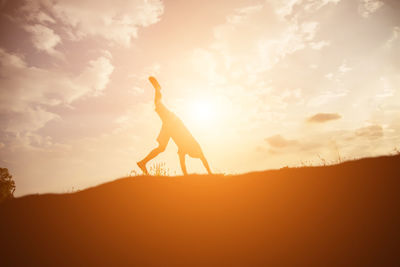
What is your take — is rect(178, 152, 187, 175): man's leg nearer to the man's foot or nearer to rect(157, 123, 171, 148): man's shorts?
rect(157, 123, 171, 148): man's shorts

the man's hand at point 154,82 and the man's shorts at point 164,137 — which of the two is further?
the man's hand at point 154,82

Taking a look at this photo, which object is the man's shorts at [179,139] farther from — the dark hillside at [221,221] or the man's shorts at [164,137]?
the dark hillside at [221,221]

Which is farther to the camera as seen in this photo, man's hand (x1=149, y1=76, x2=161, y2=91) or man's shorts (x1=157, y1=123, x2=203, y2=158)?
man's hand (x1=149, y1=76, x2=161, y2=91)

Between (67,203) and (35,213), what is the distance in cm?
98

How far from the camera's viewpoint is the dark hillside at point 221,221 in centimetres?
497

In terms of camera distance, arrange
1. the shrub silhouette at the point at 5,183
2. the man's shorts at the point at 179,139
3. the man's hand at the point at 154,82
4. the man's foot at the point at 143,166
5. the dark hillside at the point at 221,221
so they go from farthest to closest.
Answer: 1. the shrub silhouette at the point at 5,183
2. the man's hand at the point at 154,82
3. the man's shorts at the point at 179,139
4. the man's foot at the point at 143,166
5. the dark hillside at the point at 221,221

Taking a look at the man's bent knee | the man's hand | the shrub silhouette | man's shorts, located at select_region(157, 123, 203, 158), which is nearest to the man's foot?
the man's bent knee

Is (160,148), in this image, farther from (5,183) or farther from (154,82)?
(5,183)

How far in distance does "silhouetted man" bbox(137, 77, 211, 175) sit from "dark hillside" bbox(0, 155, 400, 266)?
729 millimetres

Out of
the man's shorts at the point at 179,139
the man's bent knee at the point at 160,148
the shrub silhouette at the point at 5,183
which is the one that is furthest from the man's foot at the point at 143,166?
the shrub silhouette at the point at 5,183

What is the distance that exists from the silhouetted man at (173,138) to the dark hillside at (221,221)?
729 millimetres

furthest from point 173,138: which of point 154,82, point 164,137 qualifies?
point 154,82

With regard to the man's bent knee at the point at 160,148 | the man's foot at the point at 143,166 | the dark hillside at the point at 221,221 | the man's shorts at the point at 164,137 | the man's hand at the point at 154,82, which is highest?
the man's hand at the point at 154,82

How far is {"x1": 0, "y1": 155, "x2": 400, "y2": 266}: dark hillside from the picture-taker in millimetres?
A: 4973
